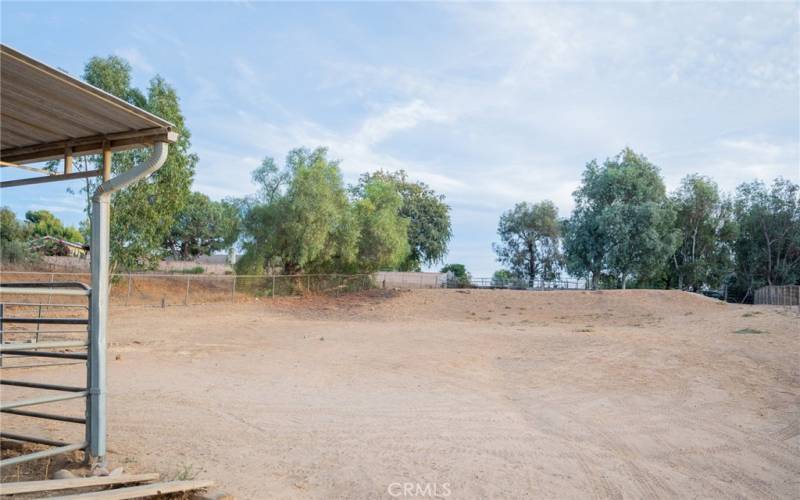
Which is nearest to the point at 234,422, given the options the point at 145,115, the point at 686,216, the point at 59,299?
the point at 145,115

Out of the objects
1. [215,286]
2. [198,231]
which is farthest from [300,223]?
[198,231]

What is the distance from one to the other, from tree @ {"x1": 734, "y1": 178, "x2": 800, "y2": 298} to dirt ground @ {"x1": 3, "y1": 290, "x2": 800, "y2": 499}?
1337 inches

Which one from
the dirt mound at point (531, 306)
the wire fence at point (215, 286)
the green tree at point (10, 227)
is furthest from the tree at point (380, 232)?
the green tree at point (10, 227)

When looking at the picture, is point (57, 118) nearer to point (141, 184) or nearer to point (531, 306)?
point (141, 184)

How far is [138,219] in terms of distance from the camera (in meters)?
23.2

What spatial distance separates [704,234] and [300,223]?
37.5 meters

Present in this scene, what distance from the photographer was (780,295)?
34688 mm

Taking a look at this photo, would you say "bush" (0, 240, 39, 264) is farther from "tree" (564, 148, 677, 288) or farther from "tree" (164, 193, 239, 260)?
"tree" (564, 148, 677, 288)

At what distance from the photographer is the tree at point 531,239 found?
63.8 metres

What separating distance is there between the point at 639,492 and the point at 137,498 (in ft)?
13.9

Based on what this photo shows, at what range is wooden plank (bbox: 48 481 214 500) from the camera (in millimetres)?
3518

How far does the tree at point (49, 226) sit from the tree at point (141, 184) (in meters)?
38.6

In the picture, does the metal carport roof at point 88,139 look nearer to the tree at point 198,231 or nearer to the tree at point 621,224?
the tree at point 621,224

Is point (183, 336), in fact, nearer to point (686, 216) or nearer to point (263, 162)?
point (263, 162)
